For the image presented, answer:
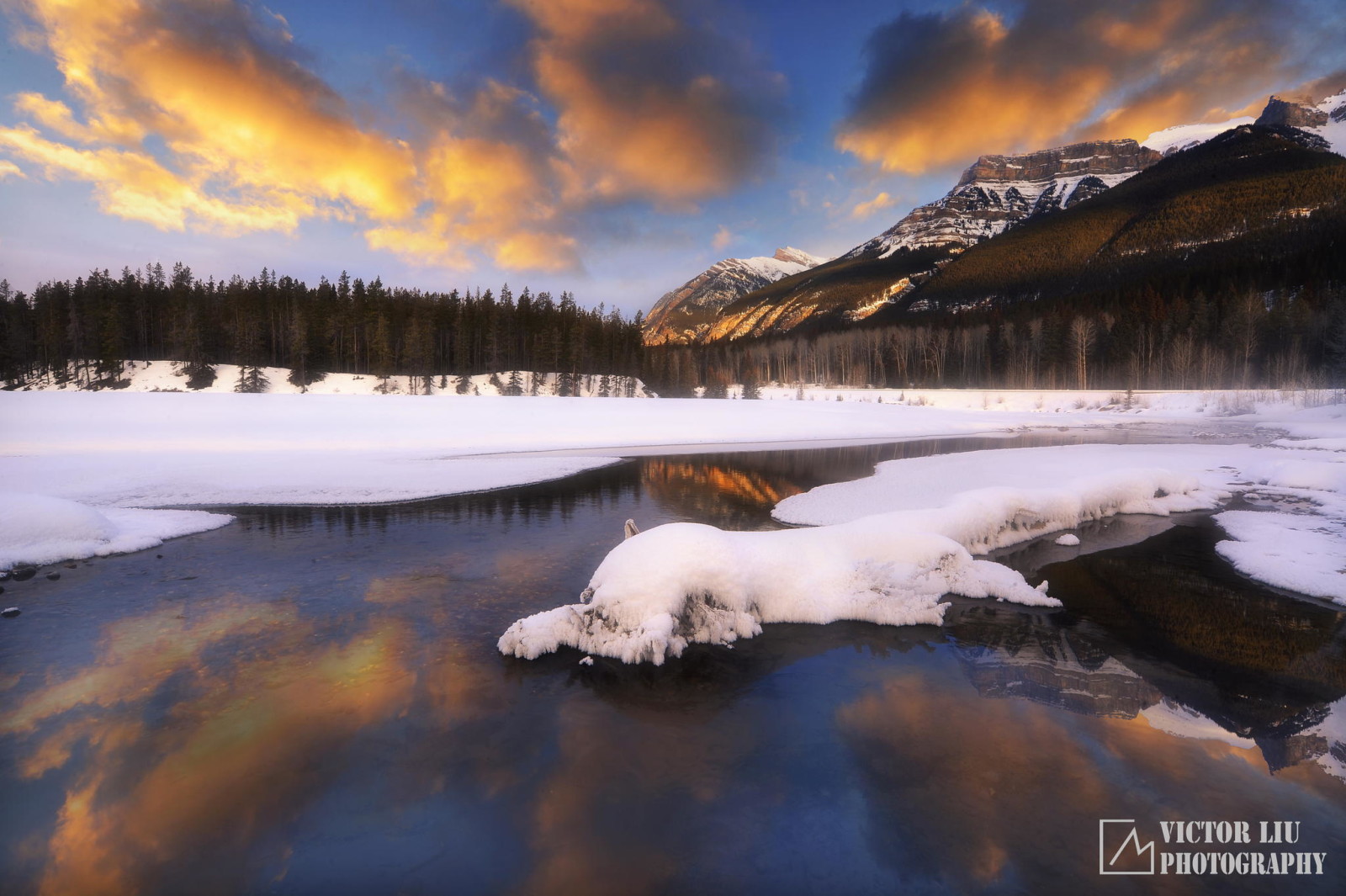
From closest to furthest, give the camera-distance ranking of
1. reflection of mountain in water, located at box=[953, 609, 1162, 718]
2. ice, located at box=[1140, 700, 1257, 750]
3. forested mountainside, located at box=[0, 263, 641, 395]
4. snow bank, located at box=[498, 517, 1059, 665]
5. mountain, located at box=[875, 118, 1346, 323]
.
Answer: ice, located at box=[1140, 700, 1257, 750] < reflection of mountain in water, located at box=[953, 609, 1162, 718] < snow bank, located at box=[498, 517, 1059, 665] < forested mountainside, located at box=[0, 263, 641, 395] < mountain, located at box=[875, 118, 1346, 323]

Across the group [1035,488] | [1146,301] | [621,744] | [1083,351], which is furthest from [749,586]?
[1146,301]

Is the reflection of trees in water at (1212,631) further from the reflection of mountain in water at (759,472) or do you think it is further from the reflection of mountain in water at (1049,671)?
the reflection of mountain in water at (759,472)

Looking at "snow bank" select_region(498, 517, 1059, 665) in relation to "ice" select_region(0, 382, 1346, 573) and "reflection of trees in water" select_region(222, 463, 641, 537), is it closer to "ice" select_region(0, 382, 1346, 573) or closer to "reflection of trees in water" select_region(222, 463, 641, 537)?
"ice" select_region(0, 382, 1346, 573)

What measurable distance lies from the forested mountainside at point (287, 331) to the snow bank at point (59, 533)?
6084 centimetres

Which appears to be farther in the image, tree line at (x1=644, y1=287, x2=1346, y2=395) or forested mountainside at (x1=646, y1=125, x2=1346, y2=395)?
forested mountainside at (x1=646, y1=125, x2=1346, y2=395)

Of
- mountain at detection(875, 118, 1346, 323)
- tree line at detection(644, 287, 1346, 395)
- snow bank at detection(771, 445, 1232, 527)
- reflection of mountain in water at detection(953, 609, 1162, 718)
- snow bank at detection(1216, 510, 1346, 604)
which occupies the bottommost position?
reflection of mountain in water at detection(953, 609, 1162, 718)

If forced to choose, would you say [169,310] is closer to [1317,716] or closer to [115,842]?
[115,842]

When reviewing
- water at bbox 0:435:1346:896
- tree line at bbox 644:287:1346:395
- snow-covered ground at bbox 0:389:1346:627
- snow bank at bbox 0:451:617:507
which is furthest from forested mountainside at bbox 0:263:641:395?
water at bbox 0:435:1346:896

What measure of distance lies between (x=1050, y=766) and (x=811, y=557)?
4.48 meters

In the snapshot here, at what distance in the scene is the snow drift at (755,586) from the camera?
7.26m

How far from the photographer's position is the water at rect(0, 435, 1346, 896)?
3941 mm

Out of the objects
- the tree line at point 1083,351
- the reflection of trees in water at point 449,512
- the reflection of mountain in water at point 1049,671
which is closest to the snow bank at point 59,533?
the reflection of trees in water at point 449,512

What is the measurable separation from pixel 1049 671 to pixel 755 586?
3.80m

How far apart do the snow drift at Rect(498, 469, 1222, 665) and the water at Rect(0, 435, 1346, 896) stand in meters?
0.34
